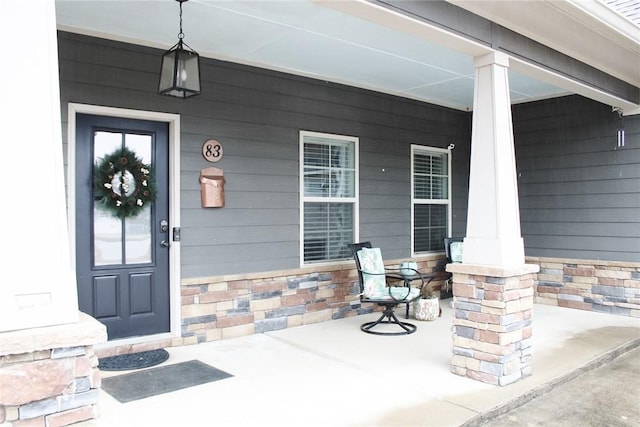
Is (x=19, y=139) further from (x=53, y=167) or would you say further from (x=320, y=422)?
(x=320, y=422)

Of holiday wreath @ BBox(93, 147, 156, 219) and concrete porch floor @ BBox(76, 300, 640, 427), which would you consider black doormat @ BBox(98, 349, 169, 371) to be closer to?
concrete porch floor @ BBox(76, 300, 640, 427)

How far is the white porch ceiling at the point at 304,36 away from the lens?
→ 3451mm

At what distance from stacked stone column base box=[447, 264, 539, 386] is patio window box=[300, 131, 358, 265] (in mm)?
1985

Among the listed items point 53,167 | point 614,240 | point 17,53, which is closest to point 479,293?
point 53,167

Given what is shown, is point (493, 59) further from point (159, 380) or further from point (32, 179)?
point (159, 380)

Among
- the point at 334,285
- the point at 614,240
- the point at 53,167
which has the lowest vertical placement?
the point at 334,285

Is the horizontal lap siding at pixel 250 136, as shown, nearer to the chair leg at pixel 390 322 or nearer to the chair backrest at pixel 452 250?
the chair backrest at pixel 452 250

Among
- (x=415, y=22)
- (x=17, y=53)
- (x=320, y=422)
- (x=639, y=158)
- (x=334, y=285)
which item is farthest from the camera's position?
(x=639, y=158)

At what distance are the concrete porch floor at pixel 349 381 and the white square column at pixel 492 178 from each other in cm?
93

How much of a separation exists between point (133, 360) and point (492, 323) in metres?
2.76

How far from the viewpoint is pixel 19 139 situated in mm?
1726

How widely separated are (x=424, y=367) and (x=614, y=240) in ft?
12.0

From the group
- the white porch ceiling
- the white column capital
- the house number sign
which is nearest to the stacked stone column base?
the white column capital

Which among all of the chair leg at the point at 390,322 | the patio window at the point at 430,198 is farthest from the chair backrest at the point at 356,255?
the patio window at the point at 430,198
